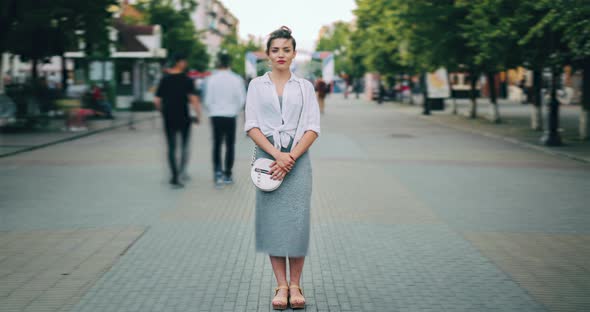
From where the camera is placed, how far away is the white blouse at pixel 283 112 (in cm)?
466

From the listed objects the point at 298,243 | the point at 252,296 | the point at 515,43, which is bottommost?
the point at 252,296

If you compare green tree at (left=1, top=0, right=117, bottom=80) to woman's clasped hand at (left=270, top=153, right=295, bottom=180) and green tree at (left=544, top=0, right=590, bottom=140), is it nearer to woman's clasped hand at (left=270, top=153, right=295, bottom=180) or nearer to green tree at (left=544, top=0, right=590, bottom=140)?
green tree at (left=544, top=0, right=590, bottom=140)

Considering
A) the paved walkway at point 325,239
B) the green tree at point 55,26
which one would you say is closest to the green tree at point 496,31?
the paved walkway at point 325,239

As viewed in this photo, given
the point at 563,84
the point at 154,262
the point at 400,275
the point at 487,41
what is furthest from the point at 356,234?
the point at 563,84

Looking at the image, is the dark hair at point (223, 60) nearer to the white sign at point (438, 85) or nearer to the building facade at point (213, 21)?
the white sign at point (438, 85)

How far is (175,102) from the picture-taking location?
10.7 m

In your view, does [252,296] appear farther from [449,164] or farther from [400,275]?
[449,164]

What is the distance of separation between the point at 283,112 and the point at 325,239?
259cm

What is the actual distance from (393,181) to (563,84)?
40210 millimetres

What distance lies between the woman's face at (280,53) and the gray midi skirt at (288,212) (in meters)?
0.49

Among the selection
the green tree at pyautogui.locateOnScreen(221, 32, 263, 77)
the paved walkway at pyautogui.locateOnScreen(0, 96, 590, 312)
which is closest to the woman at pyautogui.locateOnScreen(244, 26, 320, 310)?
the paved walkway at pyautogui.locateOnScreen(0, 96, 590, 312)

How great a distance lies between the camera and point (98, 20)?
2198 cm

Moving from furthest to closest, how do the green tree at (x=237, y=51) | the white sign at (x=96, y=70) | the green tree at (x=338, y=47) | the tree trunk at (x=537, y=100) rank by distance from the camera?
the green tree at (x=237, y=51)
the green tree at (x=338, y=47)
the white sign at (x=96, y=70)
the tree trunk at (x=537, y=100)

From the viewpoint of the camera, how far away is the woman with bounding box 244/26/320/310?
4652mm
